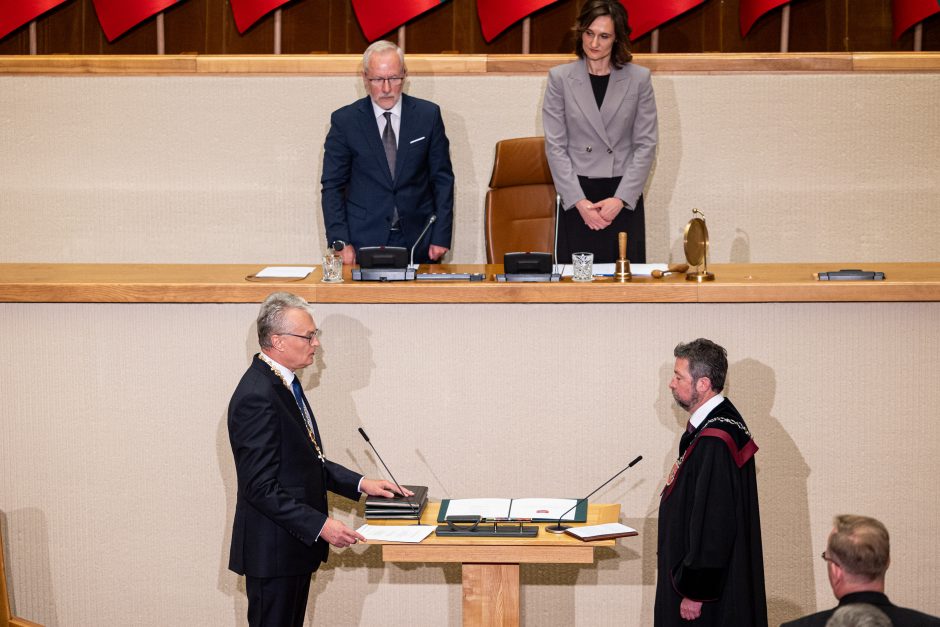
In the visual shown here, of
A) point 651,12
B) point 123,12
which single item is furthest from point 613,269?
point 123,12

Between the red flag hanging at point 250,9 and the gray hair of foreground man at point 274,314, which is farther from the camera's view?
the red flag hanging at point 250,9

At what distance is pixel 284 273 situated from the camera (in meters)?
3.71

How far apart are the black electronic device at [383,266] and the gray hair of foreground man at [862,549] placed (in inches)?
69.4

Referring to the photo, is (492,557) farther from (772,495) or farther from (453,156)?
(453,156)

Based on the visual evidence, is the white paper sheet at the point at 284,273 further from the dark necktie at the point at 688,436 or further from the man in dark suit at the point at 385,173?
the dark necktie at the point at 688,436

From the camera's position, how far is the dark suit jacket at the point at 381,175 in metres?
4.55

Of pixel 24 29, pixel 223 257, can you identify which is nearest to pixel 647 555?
pixel 223 257

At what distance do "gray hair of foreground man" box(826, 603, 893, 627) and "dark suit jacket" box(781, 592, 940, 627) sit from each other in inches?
4.5

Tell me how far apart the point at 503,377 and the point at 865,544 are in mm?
1556

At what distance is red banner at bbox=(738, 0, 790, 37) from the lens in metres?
5.61

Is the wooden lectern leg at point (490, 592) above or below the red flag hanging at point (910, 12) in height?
below

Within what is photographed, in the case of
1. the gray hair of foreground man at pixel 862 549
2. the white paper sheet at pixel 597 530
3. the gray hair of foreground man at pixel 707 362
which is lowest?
the white paper sheet at pixel 597 530

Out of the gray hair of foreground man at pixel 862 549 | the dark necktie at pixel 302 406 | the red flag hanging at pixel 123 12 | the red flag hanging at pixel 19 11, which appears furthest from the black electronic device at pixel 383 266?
the red flag hanging at pixel 19 11

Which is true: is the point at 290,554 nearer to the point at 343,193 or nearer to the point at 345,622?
the point at 345,622
